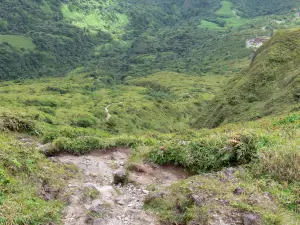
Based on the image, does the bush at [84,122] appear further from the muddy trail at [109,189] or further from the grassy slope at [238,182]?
the grassy slope at [238,182]

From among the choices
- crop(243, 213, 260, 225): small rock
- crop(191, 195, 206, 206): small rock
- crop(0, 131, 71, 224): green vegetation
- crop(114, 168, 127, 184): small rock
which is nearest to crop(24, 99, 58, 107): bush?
crop(0, 131, 71, 224): green vegetation

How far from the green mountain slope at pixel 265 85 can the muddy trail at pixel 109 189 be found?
74.3 ft

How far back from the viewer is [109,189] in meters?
12.2

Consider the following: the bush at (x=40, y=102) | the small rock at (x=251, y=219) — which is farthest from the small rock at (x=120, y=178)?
the bush at (x=40, y=102)

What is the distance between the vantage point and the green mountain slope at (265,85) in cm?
3619

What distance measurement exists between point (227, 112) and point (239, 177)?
31.9 m

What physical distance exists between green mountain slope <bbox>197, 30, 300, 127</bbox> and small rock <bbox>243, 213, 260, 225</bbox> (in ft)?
87.0

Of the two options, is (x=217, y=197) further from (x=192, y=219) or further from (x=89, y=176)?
(x=89, y=176)

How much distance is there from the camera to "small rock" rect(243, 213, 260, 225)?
320 inches

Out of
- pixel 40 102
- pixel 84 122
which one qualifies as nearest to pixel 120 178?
pixel 84 122

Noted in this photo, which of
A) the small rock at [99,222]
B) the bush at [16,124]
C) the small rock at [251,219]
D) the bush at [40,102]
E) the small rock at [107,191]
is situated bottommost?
the bush at [40,102]

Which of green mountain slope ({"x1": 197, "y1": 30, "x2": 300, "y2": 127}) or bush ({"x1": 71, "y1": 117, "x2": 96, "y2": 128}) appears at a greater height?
green mountain slope ({"x1": 197, "y1": 30, "x2": 300, "y2": 127})

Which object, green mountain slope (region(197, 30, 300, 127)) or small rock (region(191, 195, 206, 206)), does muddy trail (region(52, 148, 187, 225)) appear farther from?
green mountain slope (region(197, 30, 300, 127))

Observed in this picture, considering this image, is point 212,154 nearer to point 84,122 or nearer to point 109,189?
point 109,189
